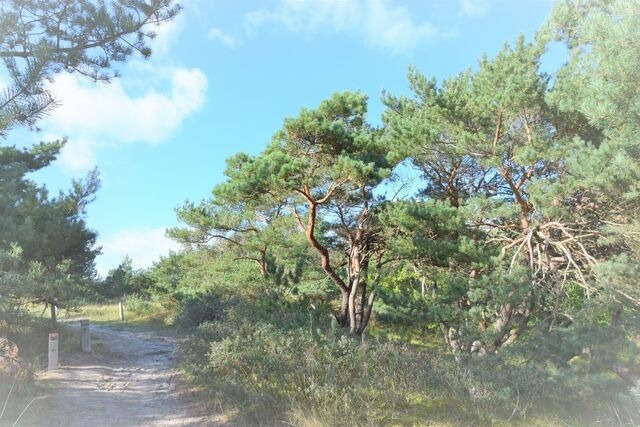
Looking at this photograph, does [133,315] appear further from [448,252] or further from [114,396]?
[448,252]

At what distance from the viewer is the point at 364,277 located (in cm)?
1213

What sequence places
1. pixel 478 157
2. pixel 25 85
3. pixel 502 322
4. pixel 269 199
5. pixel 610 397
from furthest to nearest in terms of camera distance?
pixel 269 199
pixel 478 157
pixel 502 322
pixel 610 397
pixel 25 85

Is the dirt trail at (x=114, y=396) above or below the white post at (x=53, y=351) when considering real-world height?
below

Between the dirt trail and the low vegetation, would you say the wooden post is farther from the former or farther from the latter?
the low vegetation

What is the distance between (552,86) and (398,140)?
9.87 ft

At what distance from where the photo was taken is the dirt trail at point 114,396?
252 inches

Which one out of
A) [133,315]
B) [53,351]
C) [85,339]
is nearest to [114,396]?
[53,351]

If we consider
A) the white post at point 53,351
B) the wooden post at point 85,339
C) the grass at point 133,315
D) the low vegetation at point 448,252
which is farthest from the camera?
the grass at point 133,315

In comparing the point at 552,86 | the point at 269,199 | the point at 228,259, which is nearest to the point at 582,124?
the point at 552,86

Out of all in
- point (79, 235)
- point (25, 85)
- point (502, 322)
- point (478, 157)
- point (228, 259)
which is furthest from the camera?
point (228, 259)

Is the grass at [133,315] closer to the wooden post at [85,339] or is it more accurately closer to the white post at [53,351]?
the wooden post at [85,339]

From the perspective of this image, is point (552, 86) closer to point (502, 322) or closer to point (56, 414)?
point (502, 322)

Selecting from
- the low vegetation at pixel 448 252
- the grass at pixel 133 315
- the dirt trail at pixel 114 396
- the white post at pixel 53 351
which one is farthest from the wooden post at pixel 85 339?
the grass at pixel 133 315

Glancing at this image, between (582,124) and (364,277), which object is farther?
(364,277)
